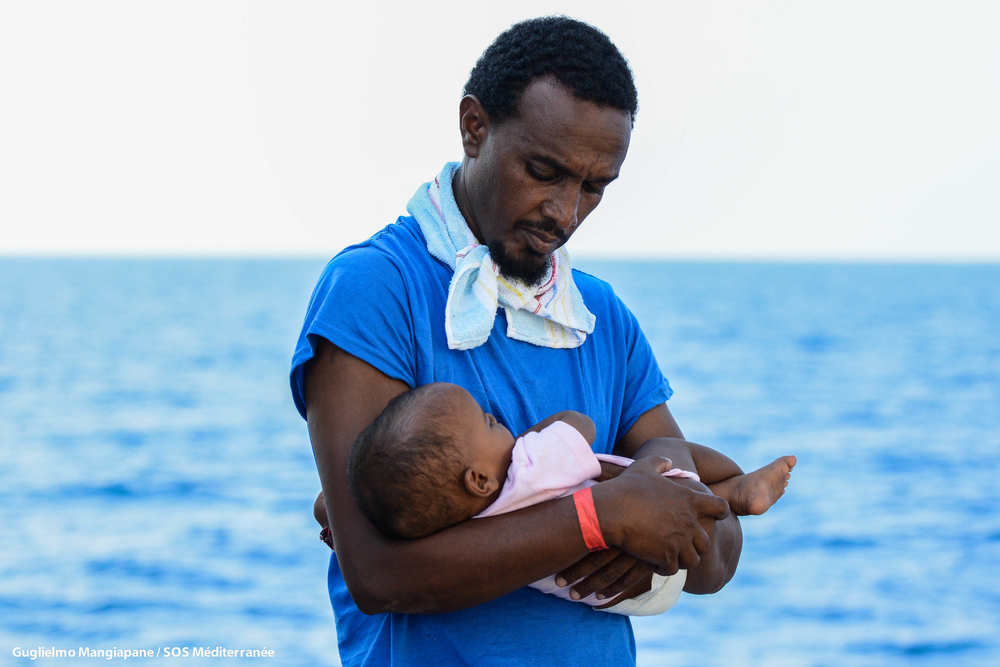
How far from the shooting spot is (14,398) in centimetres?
2288

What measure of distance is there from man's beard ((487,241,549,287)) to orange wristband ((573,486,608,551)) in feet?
1.81

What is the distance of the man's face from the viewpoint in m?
1.87

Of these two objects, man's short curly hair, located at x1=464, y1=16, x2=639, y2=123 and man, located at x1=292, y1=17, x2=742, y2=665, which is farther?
man's short curly hair, located at x1=464, y1=16, x2=639, y2=123

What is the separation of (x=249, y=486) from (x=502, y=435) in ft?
44.4

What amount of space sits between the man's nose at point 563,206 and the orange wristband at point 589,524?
2.01ft

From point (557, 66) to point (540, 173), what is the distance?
0.73 feet

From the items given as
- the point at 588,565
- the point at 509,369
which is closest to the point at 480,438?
the point at 509,369

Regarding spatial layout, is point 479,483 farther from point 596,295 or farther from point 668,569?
point 596,295

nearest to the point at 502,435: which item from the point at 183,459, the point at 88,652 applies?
the point at 88,652

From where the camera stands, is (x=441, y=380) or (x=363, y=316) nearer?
(x=363, y=316)

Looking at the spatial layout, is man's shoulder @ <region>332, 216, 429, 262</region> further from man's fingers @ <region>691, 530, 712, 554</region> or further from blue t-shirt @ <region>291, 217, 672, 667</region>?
man's fingers @ <region>691, 530, 712, 554</region>

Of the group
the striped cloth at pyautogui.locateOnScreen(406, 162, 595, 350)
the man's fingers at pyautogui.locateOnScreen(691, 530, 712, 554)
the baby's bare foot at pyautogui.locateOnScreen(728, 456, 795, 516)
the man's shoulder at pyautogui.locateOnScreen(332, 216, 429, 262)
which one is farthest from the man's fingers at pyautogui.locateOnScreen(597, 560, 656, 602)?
the man's shoulder at pyautogui.locateOnScreen(332, 216, 429, 262)

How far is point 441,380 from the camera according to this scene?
1.85 meters

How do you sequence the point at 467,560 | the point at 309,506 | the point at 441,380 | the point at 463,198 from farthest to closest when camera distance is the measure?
the point at 309,506, the point at 463,198, the point at 441,380, the point at 467,560
